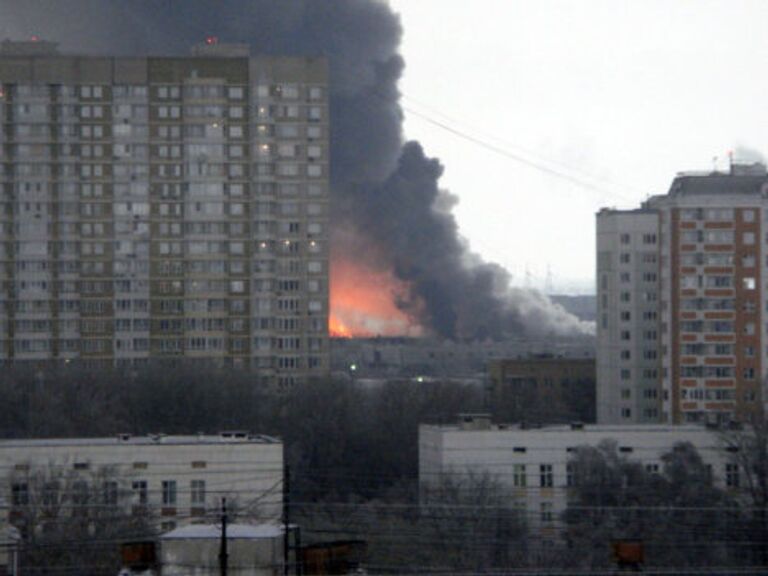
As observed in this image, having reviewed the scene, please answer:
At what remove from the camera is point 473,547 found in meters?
15.0

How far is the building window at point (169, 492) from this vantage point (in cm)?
1684

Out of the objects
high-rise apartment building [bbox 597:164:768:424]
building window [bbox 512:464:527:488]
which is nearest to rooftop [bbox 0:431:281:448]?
building window [bbox 512:464:527:488]

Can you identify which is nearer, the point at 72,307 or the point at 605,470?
the point at 605,470

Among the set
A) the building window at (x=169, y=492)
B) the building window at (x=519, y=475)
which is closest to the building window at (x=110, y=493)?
the building window at (x=169, y=492)

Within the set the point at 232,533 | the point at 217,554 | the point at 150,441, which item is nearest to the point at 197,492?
the point at 150,441

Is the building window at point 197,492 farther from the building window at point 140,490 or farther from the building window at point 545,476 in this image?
the building window at point 545,476

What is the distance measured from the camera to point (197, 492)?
16797 mm

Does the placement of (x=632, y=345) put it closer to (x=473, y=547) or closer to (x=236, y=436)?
(x=236, y=436)

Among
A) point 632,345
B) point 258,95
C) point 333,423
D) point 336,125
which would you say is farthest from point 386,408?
point 336,125

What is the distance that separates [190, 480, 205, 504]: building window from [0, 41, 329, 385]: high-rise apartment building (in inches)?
463

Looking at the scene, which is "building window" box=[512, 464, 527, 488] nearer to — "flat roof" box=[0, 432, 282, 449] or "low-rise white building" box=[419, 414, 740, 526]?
"low-rise white building" box=[419, 414, 740, 526]

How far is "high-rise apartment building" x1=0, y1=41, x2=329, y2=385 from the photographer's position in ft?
94.9

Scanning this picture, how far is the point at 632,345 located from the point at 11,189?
9.64 meters

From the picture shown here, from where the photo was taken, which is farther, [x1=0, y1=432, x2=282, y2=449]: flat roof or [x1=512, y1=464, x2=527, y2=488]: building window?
[x1=512, y1=464, x2=527, y2=488]: building window
